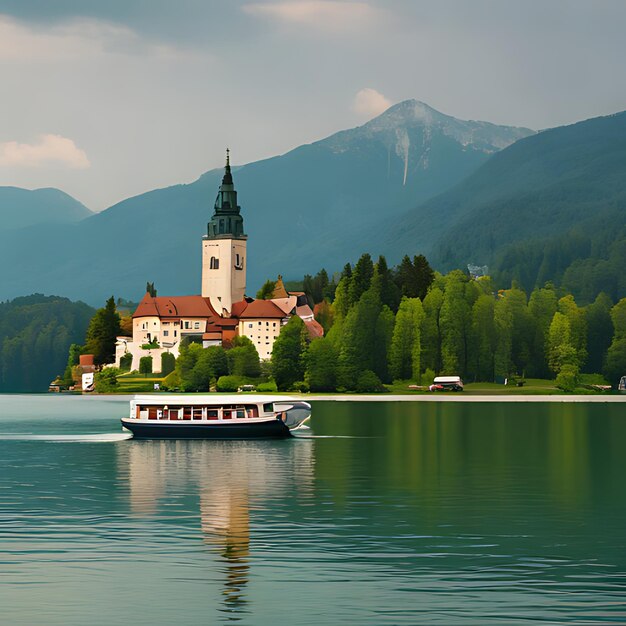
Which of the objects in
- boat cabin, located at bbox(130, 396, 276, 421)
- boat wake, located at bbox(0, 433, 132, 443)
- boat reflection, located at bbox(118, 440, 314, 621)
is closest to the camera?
boat reflection, located at bbox(118, 440, 314, 621)

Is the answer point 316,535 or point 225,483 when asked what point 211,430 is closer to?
point 225,483

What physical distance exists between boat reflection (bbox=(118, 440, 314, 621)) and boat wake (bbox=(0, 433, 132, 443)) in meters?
4.63

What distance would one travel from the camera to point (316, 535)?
156 ft

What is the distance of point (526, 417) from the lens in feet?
469

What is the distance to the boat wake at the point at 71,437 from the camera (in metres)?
108

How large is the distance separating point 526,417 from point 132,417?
2033 inches

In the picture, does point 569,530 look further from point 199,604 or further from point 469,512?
point 199,604

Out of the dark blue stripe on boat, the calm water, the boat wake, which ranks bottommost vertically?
the calm water

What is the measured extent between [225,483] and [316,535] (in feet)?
71.0

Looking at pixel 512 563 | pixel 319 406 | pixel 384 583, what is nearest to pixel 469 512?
pixel 512 563

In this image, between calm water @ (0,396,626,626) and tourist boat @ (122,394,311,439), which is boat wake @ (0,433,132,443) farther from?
calm water @ (0,396,626,626)

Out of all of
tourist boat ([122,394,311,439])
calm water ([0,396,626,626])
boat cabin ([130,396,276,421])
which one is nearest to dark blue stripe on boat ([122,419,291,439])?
tourist boat ([122,394,311,439])

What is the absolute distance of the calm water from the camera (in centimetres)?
3497

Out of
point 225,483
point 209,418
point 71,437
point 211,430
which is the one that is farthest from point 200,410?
point 225,483
